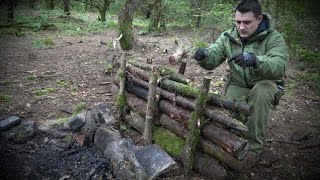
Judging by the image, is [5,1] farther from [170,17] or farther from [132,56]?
[132,56]

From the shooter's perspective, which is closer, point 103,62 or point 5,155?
point 5,155

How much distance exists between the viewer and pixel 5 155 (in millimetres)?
3910

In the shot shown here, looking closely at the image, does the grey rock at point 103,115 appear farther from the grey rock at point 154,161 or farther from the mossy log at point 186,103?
the grey rock at point 154,161

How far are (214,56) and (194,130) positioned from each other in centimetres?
133

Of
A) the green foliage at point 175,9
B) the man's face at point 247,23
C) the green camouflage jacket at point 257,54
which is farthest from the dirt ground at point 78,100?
the green foliage at point 175,9

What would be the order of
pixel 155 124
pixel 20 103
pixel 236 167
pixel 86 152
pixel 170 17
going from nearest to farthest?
1. pixel 236 167
2. pixel 86 152
3. pixel 155 124
4. pixel 20 103
5. pixel 170 17

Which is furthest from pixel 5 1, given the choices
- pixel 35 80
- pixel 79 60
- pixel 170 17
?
pixel 35 80

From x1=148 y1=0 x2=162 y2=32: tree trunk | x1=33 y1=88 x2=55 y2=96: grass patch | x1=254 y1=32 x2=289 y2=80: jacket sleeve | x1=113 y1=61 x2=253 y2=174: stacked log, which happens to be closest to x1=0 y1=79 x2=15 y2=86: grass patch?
x1=33 y1=88 x2=55 y2=96: grass patch

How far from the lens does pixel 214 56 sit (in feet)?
14.5

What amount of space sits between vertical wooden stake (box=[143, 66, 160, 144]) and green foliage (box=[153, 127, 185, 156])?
0.13 m

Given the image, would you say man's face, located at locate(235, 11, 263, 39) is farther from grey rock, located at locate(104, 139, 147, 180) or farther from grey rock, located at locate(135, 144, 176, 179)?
grey rock, located at locate(104, 139, 147, 180)

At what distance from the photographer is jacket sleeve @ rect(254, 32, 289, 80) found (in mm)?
3684

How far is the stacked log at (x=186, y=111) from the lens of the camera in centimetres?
354

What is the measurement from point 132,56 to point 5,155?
18.8 ft
